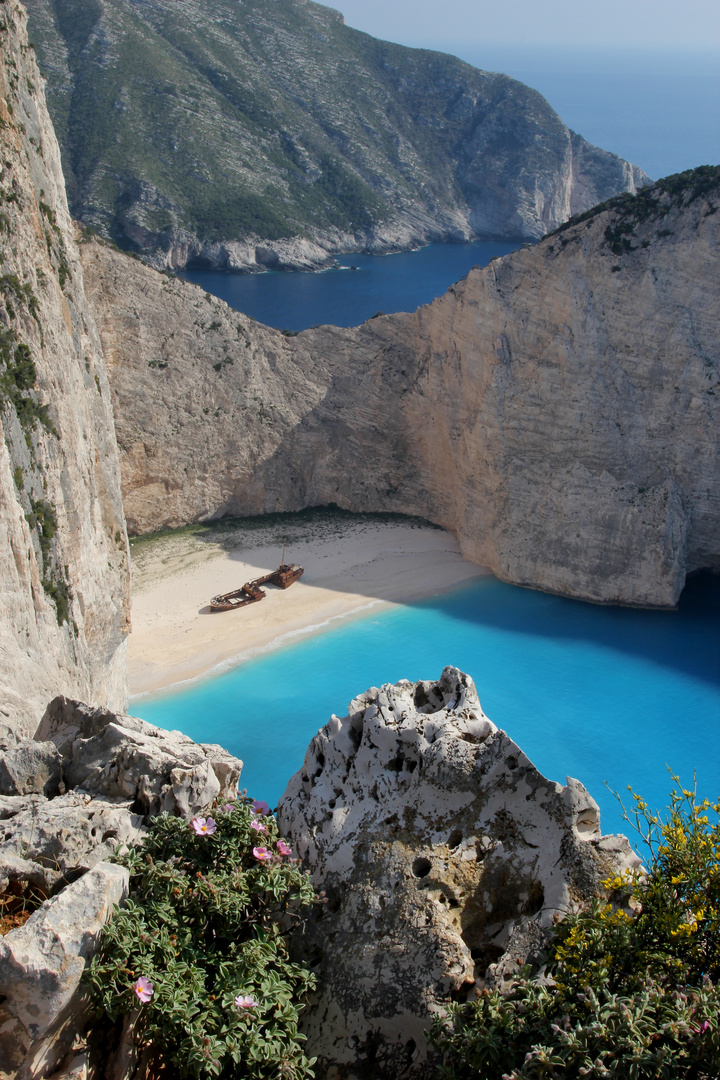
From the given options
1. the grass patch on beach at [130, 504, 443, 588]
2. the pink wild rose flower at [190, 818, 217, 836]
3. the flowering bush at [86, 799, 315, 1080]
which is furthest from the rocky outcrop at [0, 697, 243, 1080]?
the grass patch on beach at [130, 504, 443, 588]

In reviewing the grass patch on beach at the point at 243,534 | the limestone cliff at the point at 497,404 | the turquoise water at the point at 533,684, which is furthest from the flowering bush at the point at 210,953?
the limestone cliff at the point at 497,404

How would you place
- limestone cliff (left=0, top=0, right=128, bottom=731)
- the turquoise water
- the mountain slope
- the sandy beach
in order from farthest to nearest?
the mountain slope, the sandy beach, the turquoise water, limestone cliff (left=0, top=0, right=128, bottom=731)

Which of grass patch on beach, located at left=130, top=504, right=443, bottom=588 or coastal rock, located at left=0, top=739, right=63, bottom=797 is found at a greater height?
coastal rock, located at left=0, top=739, right=63, bottom=797

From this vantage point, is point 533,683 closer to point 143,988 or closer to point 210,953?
point 210,953

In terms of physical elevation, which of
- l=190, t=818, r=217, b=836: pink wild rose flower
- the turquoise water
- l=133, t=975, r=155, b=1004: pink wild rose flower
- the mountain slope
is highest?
the mountain slope

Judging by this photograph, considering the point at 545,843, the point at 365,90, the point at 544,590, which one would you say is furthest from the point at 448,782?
the point at 365,90

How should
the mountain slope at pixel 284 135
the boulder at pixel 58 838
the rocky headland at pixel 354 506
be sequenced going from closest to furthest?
the boulder at pixel 58 838 < the rocky headland at pixel 354 506 < the mountain slope at pixel 284 135

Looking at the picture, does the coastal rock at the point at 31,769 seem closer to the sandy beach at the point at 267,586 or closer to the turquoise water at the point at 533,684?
the turquoise water at the point at 533,684

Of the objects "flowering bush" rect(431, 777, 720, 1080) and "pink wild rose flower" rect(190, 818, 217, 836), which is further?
"pink wild rose flower" rect(190, 818, 217, 836)

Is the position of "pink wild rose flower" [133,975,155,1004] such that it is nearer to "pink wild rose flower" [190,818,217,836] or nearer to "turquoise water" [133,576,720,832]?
"pink wild rose flower" [190,818,217,836]
